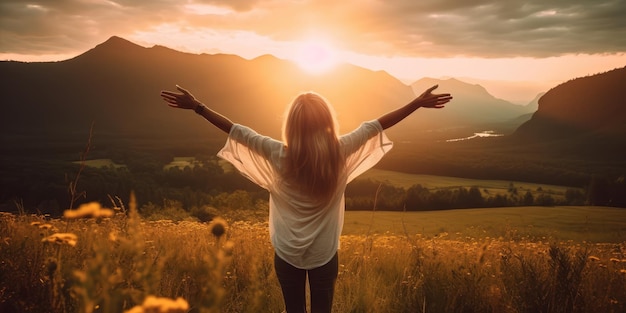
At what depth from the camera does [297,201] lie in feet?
9.85

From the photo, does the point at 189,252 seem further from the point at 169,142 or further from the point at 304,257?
the point at 169,142

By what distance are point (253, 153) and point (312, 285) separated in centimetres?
104

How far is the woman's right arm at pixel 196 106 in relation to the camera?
3.38 metres

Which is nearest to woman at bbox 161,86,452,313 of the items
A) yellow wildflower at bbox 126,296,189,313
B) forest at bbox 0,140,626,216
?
yellow wildflower at bbox 126,296,189,313

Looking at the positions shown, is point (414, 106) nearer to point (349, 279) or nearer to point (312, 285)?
point (312, 285)

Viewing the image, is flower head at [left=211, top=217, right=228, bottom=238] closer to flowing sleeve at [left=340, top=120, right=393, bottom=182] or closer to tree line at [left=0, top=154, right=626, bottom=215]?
flowing sleeve at [left=340, top=120, right=393, bottom=182]

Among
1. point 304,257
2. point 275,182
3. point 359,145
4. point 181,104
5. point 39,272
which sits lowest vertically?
point 39,272

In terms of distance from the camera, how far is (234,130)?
330cm

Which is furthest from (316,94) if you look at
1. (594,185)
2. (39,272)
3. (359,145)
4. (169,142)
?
(169,142)

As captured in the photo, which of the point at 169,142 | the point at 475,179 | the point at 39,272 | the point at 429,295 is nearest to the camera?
the point at 39,272

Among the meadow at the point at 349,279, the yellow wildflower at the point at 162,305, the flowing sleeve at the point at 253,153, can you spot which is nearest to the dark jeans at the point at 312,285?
the meadow at the point at 349,279

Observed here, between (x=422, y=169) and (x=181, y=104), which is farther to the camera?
(x=422, y=169)

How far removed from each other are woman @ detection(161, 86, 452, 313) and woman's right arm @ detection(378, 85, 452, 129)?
0.76 ft

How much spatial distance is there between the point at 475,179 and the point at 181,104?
115 metres
